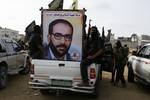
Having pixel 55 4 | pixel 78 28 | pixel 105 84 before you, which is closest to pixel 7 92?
pixel 78 28

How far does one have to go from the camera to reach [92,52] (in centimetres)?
1162

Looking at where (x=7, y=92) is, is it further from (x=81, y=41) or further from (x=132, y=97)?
(x=132, y=97)

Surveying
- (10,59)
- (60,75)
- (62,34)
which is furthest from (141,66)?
(10,59)

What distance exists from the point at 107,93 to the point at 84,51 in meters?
2.45

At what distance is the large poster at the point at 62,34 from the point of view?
11.6 meters

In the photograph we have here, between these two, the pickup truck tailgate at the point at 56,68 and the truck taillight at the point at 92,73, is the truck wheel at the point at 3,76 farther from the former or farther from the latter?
the truck taillight at the point at 92,73

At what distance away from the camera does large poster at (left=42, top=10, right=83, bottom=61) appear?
→ 1162 centimetres

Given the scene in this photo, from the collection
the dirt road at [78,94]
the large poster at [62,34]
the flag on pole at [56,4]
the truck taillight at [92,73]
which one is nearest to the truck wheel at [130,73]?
the dirt road at [78,94]

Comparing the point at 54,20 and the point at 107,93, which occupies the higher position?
the point at 54,20

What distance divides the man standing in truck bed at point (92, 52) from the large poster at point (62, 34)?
0.40 meters

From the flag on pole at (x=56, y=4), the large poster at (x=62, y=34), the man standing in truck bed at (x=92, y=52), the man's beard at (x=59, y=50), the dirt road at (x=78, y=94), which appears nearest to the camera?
the man standing in truck bed at (x=92, y=52)

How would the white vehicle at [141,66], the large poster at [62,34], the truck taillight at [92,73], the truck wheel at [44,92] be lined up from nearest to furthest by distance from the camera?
1. the truck taillight at [92,73]
2. the large poster at [62,34]
3. the truck wheel at [44,92]
4. the white vehicle at [141,66]

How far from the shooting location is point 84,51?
Result: 38.5 feet

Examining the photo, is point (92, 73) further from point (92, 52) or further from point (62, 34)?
point (62, 34)
